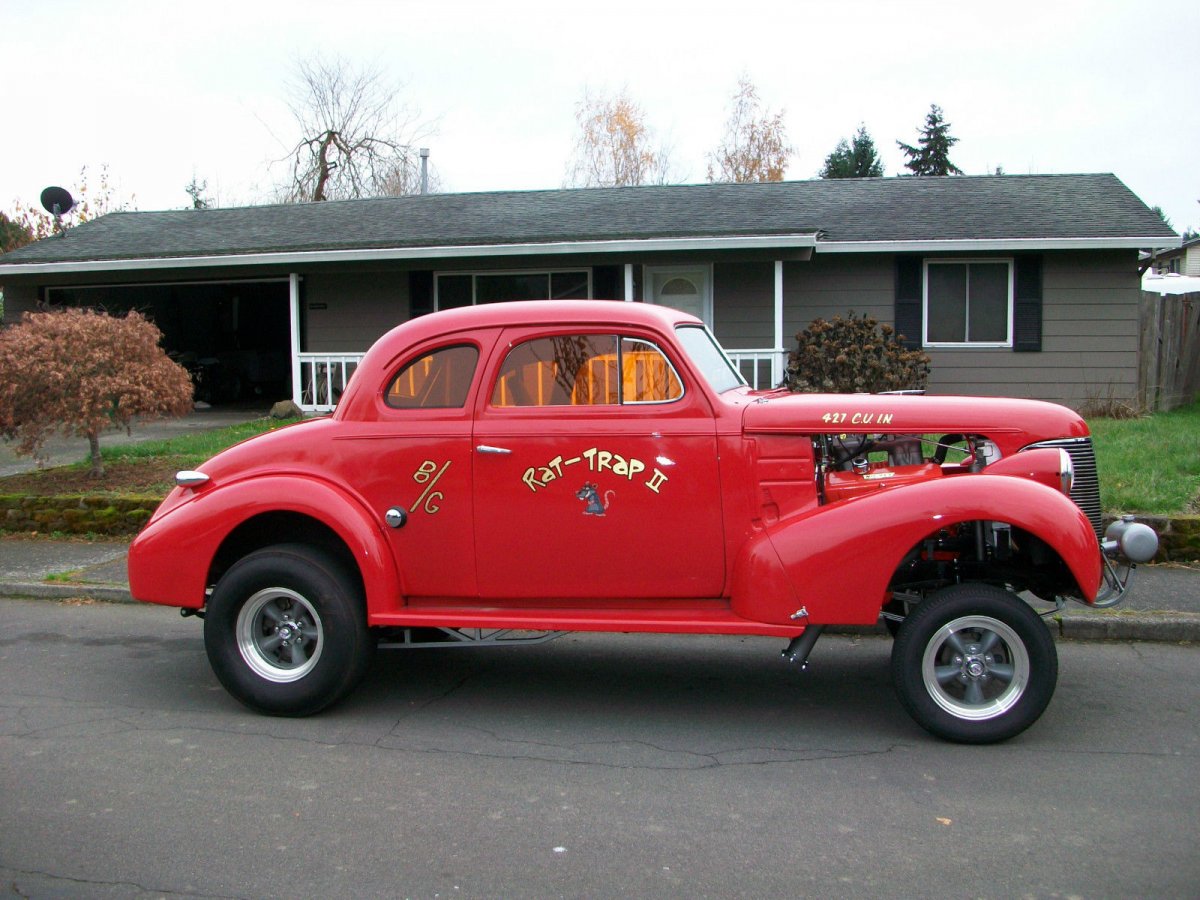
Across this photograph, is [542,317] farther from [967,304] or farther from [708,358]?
[967,304]

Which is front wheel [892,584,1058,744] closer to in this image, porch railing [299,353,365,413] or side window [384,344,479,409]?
side window [384,344,479,409]

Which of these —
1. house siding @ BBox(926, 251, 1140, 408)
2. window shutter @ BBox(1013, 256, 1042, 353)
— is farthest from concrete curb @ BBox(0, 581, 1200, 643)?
window shutter @ BBox(1013, 256, 1042, 353)

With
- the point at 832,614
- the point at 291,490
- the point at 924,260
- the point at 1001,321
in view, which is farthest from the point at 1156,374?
the point at 291,490

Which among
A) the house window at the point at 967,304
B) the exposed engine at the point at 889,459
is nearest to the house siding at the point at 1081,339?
the house window at the point at 967,304

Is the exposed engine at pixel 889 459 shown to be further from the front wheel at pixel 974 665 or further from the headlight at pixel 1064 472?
the front wheel at pixel 974 665

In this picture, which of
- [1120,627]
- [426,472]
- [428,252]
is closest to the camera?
[426,472]

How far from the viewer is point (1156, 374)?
1697cm

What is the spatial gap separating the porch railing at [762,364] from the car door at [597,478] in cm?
1030

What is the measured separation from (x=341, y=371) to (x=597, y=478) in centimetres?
1349

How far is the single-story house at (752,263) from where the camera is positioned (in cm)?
1623

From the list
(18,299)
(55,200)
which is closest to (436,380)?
(18,299)

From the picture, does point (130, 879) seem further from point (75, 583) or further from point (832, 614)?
point (75, 583)

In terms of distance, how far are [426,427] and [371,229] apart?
13.9m

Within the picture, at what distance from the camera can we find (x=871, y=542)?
483cm
